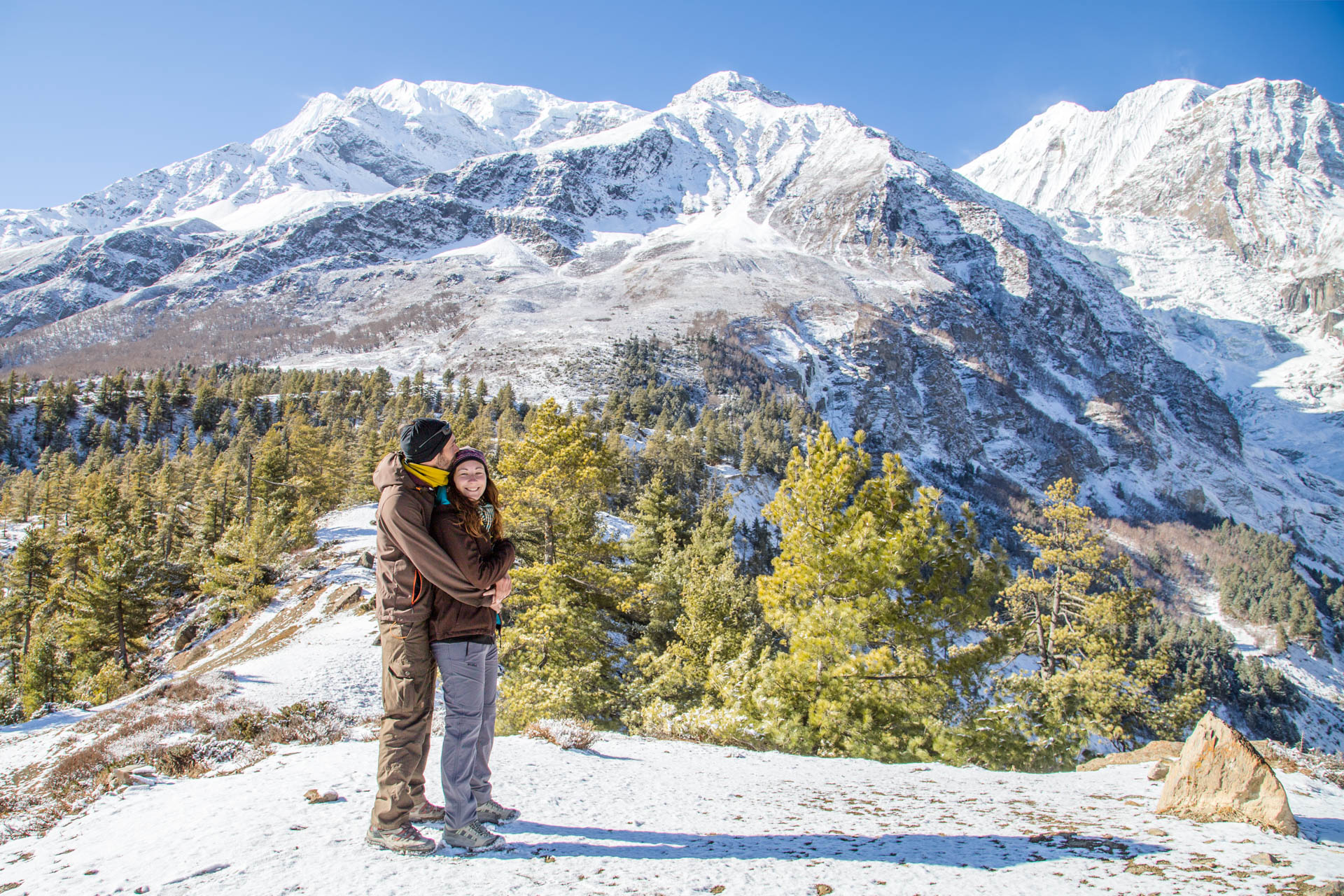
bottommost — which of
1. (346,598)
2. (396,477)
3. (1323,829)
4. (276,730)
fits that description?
(346,598)

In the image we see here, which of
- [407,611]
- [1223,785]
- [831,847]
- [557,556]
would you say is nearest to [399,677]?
[407,611]

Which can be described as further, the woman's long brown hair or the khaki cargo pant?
the woman's long brown hair

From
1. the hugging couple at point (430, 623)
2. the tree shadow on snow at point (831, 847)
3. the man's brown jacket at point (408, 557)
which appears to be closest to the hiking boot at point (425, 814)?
the hugging couple at point (430, 623)

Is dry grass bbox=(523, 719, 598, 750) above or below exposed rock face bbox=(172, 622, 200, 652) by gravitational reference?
above

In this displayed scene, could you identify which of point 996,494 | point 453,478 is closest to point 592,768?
point 453,478

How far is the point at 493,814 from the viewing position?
4609mm

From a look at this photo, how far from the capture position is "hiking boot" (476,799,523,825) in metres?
4.61

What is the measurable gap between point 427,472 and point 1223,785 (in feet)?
22.0

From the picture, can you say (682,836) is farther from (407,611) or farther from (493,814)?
(407,611)

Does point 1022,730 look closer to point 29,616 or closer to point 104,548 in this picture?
point 104,548

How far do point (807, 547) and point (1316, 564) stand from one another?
832 feet

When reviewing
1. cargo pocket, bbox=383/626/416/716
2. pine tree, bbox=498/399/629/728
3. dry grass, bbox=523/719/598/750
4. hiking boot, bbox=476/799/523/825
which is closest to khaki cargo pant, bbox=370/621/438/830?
cargo pocket, bbox=383/626/416/716

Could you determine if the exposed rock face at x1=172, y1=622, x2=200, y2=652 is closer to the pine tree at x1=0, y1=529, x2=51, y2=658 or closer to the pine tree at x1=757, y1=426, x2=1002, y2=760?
the pine tree at x1=0, y1=529, x2=51, y2=658

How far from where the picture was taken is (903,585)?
36.0ft
